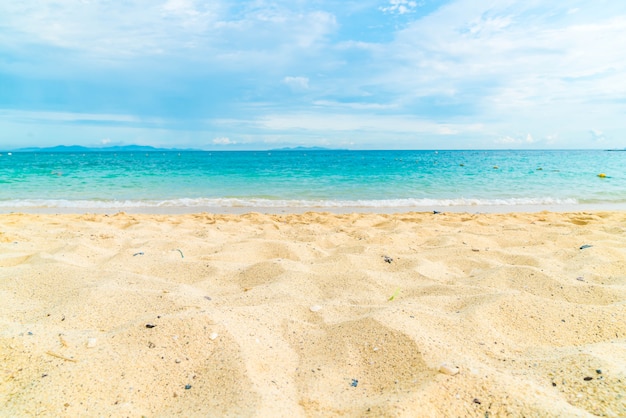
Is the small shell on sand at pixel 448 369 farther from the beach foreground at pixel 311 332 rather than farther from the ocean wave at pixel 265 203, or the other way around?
the ocean wave at pixel 265 203

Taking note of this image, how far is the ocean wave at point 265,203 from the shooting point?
400 inches

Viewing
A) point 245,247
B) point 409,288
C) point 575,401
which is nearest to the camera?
point 575,401

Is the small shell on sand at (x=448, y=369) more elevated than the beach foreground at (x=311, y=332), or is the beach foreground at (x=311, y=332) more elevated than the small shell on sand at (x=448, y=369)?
the small shell on sand at (x=448, y=369)

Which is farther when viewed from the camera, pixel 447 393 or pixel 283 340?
pixel 283 340

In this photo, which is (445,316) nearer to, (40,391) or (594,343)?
(594,343)

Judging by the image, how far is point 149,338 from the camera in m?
2.06

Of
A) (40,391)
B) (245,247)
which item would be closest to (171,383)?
(40,391)

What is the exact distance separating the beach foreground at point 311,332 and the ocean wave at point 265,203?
5.95m

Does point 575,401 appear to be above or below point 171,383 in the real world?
above

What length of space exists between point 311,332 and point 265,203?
843 centimetres

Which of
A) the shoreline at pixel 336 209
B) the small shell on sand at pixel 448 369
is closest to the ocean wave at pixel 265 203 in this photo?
the shoreline at pixel 336 209

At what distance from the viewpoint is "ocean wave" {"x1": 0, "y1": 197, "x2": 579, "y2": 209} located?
1016 centimetres

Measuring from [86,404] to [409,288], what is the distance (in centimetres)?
243

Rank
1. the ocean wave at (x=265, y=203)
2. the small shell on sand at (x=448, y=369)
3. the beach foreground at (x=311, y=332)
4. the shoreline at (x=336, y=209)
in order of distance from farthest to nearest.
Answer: the ocean wave at (x=265, y=203), the shoreline at (x=336, y=209), the small shell on sand at (x=448, y=369), the beach foreground at (x=311, y=332)
